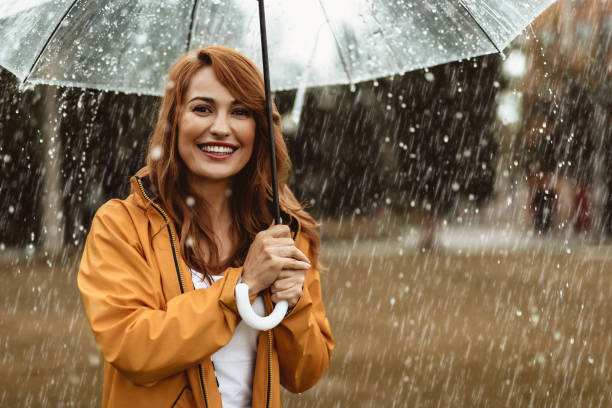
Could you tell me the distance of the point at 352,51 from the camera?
3.29 metres

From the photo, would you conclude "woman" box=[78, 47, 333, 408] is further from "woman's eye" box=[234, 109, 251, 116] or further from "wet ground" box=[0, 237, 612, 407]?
"wet ground" box=[0, 237, 612, 407]

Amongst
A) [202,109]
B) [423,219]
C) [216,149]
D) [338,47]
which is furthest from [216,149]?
[423,219]

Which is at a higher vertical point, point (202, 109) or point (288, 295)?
point (202, 109)

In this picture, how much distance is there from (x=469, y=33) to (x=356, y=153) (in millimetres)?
22371

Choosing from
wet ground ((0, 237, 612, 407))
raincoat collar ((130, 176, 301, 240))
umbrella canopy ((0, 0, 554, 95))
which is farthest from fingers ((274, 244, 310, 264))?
wet ground ((0, 237, 612, 407))

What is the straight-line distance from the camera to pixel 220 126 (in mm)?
2127

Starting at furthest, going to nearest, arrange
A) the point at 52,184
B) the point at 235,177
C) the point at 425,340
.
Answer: the point at 52,184 < the point at 425,340 < the point at 235,177

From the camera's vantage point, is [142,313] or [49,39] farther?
[49,39]

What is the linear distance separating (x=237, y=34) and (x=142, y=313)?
1646 millimetres

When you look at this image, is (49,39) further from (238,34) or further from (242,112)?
(242,112)

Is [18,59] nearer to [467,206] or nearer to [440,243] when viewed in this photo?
[440,243]

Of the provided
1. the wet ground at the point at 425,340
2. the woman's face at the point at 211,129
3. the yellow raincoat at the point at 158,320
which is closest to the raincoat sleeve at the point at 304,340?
the yellow raincoat at the point at 158,320

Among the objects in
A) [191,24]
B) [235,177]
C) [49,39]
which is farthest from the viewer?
[191,24]

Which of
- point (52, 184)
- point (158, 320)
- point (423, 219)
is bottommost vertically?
point (423, 219)
